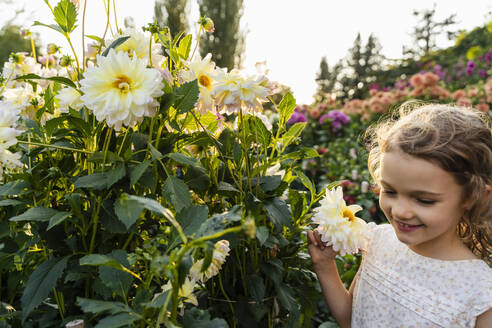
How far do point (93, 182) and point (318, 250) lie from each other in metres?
0.61

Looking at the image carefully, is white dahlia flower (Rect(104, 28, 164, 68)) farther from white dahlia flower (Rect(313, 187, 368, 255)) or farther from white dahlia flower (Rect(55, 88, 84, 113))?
white dahlia flower (Rect(313, 187, 368, 255))

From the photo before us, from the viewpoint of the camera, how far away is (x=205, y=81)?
83 centimetres

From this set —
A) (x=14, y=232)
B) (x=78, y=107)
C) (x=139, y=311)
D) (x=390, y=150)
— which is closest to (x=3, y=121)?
(x=78, y=107)

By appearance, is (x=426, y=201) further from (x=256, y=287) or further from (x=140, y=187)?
(x=140, y=187)

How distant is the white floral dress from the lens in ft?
3.27

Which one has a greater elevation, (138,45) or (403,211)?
(138,45)

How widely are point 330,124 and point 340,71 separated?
960 inches

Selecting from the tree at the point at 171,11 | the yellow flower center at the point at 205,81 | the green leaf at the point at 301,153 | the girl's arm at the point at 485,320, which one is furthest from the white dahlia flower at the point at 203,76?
the tree at the point at 171,11

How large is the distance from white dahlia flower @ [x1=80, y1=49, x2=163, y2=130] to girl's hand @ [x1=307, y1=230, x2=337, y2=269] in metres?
0.54

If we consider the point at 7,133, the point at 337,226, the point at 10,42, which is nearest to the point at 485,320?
the point at 337,226

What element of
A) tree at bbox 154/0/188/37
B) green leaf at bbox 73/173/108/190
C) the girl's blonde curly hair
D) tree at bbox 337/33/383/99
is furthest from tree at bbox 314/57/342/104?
green leaf at bbox 73/173/108/190

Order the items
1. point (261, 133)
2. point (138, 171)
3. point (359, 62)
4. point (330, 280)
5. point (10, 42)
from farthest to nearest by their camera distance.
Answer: point (359, 62)
point (10, 42)
point (330, 280)
point (261, 133)
point (138, 171)

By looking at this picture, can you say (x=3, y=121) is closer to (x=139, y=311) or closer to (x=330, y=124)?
(x=139, y=311)

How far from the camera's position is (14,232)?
2.86ft
